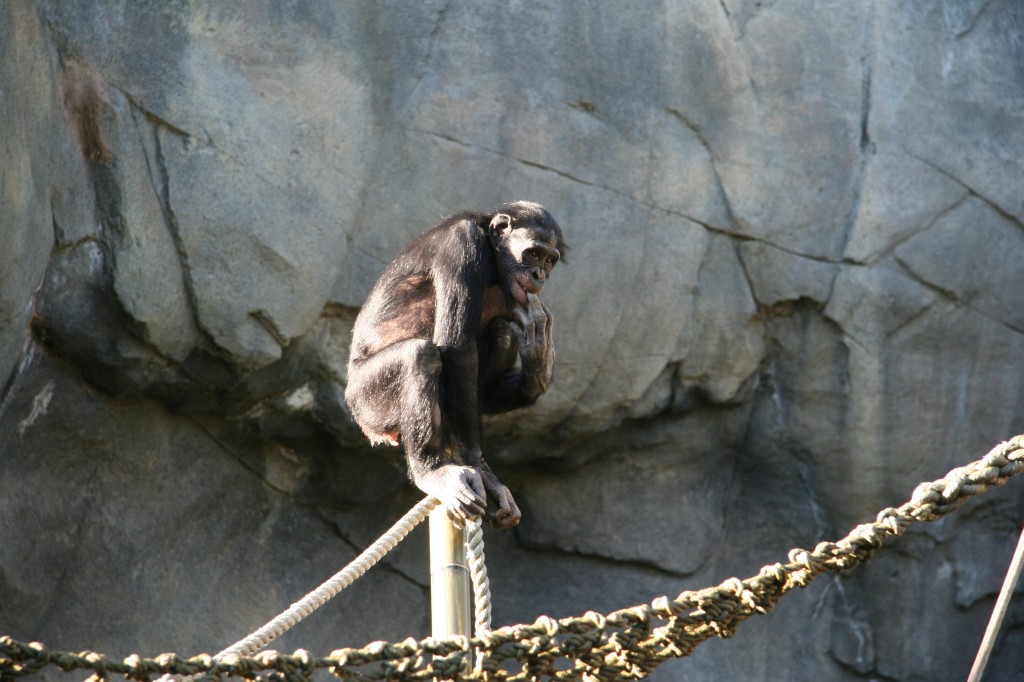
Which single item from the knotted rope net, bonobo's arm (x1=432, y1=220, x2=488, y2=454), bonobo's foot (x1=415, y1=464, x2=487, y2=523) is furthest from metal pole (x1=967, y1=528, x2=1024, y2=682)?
bonobo's arm (x1=432, y1=220, x2=488, y2=454)

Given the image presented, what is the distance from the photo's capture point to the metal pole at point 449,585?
412 centimetres

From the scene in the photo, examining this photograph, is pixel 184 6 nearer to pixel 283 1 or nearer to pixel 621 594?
pixel 283 1

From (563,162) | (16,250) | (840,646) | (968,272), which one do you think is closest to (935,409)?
(968,272)

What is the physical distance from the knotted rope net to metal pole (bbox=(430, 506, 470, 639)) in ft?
1.23

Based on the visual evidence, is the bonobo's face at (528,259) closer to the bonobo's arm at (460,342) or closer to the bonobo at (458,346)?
the bonobo at (458,346)

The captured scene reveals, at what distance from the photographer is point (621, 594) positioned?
830 cm

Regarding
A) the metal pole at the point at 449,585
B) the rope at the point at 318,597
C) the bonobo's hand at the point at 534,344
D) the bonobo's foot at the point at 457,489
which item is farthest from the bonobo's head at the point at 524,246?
the metal pole at the point at 449,585

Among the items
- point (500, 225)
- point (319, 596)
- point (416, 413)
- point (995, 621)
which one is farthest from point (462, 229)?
point (995, 621)

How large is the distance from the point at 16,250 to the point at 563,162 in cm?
317

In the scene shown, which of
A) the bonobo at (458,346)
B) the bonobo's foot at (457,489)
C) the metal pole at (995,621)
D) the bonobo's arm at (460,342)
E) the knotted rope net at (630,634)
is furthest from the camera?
the bonobo's arm at (460,342)

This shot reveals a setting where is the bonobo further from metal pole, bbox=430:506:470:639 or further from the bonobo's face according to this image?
metal pole, bbox=430:506:470:639

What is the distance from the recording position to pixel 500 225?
18.7 feet

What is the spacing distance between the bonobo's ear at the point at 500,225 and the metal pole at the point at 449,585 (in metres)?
1.67

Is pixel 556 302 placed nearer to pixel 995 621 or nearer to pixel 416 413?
pixel 416 413
